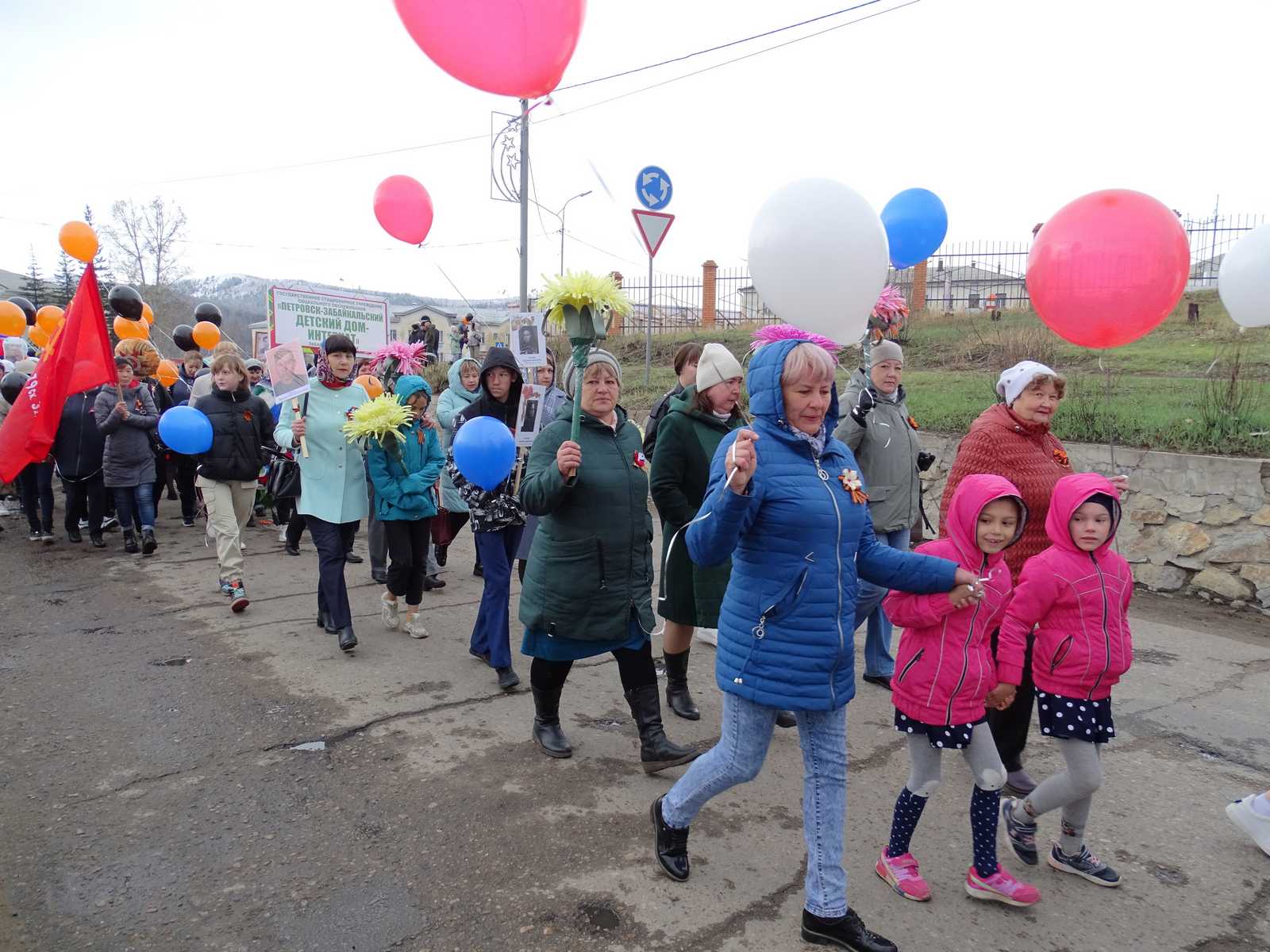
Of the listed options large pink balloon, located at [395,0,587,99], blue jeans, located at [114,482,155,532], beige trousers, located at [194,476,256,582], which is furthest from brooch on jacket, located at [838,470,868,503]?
blue jeans, located at [114,482,155,532]

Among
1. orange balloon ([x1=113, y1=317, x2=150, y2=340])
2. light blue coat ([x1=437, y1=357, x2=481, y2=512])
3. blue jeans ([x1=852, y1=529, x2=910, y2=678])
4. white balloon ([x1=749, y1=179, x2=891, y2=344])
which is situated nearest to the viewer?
white balloon ([x1=749, y1=179, x2=891, y2=344])

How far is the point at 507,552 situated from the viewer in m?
4.93

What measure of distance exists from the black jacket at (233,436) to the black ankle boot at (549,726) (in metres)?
3.86

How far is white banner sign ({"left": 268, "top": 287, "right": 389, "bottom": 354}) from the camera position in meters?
6.47

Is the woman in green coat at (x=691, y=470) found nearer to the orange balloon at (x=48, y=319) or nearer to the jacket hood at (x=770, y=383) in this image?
the jacket hood at (x=770, y=383)

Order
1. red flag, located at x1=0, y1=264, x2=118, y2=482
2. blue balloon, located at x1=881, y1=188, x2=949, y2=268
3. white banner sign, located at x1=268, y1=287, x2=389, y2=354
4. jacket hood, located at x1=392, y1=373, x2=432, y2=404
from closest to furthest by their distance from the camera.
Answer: jacket hood, located at x1=392, y1=373, x2=432, y2=404, blue balloon, located at x1=881, y1=188, x2=949, y2=268, white banner sign, located at x1=268, y1=287, x2=389, y2=354, red flag, located at x1=0, y1=264, x2=118, y2=482

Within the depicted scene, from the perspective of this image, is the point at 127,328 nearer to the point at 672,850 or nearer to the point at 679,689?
the point at 679,689

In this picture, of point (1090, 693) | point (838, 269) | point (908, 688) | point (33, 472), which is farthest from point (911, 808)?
point (33, 472)

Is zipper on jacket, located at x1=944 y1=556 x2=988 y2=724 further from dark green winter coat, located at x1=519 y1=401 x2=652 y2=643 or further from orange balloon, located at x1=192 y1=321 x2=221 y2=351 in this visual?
orange balloon, located at x1=192 y1=321 x2=221 y2=351

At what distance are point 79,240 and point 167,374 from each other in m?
2.27

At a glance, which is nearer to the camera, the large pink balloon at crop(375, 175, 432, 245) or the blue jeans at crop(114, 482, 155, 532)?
the blue jeans at crop(114, 482, 155, 532)

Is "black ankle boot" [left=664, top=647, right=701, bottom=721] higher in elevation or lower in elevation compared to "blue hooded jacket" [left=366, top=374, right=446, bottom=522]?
lower

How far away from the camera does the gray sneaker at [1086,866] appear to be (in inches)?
117

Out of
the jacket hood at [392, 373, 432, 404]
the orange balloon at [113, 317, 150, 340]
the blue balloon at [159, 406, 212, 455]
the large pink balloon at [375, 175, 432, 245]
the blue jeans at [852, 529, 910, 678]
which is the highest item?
the large pink balloon at [375, 175, 432, 245]
